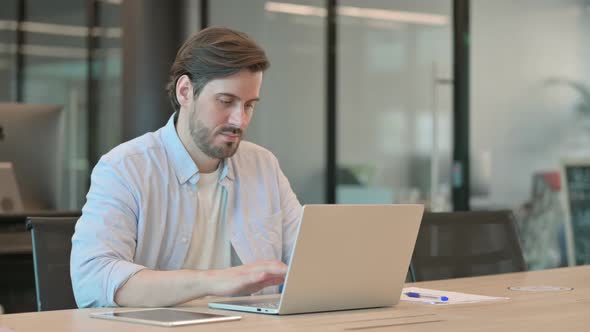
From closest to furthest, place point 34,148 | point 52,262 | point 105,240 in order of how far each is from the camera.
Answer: point 105,240 < point 52,262 < point 34,148

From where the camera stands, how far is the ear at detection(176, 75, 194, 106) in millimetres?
2342

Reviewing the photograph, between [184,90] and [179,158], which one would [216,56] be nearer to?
[184,90]

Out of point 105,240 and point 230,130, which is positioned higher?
point 230,130

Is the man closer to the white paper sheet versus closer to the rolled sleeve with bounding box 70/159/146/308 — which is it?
the rolled sleeve with bounding box 70/159/146/308

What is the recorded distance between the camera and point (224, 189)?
7.90ft

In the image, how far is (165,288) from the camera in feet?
6.36

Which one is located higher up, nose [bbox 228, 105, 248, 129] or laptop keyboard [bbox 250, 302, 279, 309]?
nose [bbox 228, 105, 248, 129]

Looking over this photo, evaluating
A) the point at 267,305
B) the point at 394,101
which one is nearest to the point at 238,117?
the point at 267,305

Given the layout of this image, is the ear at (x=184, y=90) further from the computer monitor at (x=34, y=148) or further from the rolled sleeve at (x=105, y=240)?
the computer monitor at (x=34, y=148)

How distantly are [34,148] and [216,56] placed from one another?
74.3 inches

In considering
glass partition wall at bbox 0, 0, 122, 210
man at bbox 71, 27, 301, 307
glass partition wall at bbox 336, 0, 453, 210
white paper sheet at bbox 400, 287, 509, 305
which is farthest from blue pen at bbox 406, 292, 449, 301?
glass partition wall at bbox 0, 0, 122, 210

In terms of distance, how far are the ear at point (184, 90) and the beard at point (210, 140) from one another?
1.9 inches

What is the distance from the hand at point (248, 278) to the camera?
188 centimetres

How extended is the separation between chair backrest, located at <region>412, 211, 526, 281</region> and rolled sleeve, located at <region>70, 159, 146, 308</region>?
0.88 meters
